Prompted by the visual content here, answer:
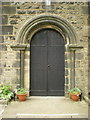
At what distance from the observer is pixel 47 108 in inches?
128

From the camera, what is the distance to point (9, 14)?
4.04 meters

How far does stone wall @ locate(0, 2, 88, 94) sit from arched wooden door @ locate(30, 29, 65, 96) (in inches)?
24.4

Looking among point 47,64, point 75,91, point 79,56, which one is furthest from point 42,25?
point 75,91

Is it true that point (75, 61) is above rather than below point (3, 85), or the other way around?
above

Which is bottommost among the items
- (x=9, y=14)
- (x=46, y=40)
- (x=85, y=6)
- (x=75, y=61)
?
(x=75, y=61)

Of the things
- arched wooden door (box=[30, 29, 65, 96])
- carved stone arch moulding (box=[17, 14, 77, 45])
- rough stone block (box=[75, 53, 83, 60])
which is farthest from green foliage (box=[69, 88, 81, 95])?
carved stone arch moulding (box=[17, 14, 77, 45])

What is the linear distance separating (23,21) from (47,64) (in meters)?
1.96

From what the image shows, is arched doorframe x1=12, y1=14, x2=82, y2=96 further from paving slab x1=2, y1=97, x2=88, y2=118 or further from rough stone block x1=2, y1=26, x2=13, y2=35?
paving slab x1=2, y1=97, x2=88, y2=118

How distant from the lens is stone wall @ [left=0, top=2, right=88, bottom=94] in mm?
4020

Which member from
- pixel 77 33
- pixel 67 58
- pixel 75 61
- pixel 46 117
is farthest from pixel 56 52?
pixel 46 117

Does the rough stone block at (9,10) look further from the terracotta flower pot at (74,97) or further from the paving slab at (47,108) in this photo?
the terracotta flower pot at (74,97)

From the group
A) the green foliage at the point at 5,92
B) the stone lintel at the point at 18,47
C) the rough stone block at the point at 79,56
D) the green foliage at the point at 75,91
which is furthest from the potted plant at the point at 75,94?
the stone lintel at the point at 18,47

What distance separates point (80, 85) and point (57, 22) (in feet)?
8.64

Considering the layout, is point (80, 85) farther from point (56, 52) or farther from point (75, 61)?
point (56, 52)
